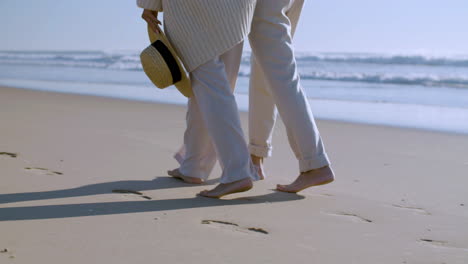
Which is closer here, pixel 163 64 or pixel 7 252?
pixel 7 252

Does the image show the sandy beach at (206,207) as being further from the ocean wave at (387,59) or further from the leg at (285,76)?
the ocean wave at (387,59)

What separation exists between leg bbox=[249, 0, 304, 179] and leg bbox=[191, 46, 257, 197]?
0.40 meters

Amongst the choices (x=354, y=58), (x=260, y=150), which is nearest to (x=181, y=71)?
(x=260, y=150)

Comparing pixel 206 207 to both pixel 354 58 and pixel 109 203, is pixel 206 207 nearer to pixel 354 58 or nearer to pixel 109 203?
pixel 109 203

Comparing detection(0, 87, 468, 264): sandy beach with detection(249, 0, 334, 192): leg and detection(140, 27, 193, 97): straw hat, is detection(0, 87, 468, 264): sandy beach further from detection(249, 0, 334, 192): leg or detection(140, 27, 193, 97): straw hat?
detection(140, 27, 193, 97): straw hat

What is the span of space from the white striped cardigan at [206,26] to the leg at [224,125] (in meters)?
0.06

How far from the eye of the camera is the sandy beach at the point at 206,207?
1.91 meters

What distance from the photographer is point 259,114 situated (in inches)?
118

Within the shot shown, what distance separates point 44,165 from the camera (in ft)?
10.1

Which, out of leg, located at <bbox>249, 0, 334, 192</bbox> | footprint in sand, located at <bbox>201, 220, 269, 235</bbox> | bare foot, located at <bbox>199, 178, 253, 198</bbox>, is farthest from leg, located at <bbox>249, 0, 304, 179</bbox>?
footprint in sand, located at <bbox>201, 220, 269, 235</bbox>

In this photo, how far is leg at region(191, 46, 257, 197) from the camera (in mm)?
2553

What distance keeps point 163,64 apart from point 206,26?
0.23m

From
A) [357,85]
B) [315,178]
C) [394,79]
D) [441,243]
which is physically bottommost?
[441,243]

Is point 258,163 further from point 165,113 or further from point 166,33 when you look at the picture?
point 165,113
